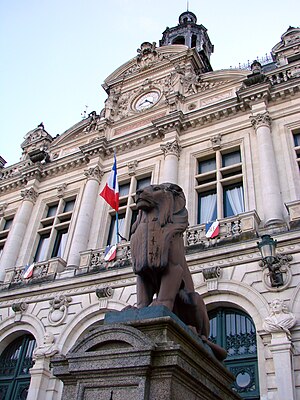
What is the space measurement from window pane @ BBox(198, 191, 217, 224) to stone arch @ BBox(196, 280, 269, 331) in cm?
340

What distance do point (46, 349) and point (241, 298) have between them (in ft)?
21.4

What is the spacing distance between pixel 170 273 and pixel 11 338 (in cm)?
1216

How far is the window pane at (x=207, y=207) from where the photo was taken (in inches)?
592

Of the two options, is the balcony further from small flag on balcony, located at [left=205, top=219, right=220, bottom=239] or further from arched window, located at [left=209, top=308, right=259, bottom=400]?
arched window, located at [left=209, top=308, right=259, bottom=400]

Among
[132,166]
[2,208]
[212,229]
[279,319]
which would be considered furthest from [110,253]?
[2,208]

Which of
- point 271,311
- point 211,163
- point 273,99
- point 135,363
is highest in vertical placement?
point 273,99

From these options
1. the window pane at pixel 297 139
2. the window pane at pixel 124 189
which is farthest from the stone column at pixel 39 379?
the window pane at pixel 297 139

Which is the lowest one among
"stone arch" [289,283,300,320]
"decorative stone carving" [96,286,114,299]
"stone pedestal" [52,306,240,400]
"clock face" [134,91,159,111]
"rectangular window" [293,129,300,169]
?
"stone pedestal" [52,306,240,400]

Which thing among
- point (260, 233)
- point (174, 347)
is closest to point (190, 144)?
point (260, 233)

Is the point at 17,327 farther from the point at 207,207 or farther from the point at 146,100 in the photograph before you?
the point at 146,100

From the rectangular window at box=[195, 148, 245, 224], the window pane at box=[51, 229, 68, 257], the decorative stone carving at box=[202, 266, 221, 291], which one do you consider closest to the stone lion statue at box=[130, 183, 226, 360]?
the decorative stone carving at box=[202, 266, 221, 291]

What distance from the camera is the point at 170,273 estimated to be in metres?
5.50

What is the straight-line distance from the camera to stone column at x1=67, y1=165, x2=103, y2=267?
632 inches

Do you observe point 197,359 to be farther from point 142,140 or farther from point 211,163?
point 142,140
